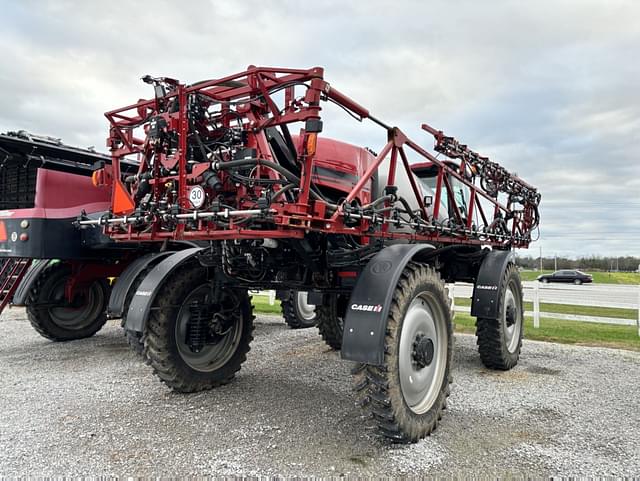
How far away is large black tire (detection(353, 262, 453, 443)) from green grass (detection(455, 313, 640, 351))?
5.04 meters

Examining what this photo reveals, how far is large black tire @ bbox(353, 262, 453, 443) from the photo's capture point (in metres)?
3.58

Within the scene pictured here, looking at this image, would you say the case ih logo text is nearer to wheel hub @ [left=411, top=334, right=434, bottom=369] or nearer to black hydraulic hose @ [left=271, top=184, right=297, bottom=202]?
wheel hub @ [left=411, top=334, right=434, bottom=369]

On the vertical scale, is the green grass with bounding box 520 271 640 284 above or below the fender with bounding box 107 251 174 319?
below

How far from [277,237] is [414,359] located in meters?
1.54

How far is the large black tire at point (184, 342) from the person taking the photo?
4.84 metres

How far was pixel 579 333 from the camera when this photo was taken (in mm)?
9258

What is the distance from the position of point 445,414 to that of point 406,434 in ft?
3.33

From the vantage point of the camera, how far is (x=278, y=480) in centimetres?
319

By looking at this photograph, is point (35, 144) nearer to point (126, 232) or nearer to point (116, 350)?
point (116, 350)

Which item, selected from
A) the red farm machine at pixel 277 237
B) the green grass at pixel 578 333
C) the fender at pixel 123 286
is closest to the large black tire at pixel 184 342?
the red farm machine at pixel 277 237

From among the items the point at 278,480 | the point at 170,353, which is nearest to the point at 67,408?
the point at 170,353

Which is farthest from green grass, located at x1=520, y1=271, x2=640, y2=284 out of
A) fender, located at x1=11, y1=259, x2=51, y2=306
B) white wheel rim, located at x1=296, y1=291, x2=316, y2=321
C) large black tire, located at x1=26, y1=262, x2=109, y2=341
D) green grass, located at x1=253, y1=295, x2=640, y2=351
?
fender, located at x1=11, y1=259, x2=51, y2=306

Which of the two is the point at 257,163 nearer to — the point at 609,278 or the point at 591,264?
the point at 609,278

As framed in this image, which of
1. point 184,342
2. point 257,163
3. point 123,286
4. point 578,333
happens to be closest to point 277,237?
point 257,163
